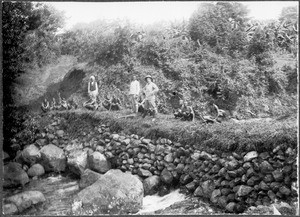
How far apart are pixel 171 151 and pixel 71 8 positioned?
2249 millimetres

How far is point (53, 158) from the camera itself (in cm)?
509

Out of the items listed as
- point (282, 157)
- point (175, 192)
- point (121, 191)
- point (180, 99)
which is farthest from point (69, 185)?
point (282, 157)

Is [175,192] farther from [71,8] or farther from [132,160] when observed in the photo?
[71,8]

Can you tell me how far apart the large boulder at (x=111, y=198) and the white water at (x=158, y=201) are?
0.23ft

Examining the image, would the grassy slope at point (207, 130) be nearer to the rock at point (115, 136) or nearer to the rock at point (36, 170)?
the rock at point (115, 136)

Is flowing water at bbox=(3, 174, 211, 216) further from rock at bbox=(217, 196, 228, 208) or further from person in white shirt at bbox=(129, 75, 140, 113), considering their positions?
person in white shirt at bbox=(129, 75, 140, 113)

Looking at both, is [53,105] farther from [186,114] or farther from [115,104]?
[186,114]

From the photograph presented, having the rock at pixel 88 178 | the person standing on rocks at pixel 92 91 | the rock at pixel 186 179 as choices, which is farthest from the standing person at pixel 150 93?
the rock at pixel 88 178

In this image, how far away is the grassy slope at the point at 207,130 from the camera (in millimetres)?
4602

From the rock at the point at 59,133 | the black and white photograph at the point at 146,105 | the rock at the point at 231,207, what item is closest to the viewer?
the rock at the point at 231,207

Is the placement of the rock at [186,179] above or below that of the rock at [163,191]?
above

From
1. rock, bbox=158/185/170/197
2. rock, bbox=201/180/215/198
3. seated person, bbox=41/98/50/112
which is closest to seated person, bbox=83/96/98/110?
seated person, bbox=41/98/50/112

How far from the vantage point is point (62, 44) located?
5223 mm

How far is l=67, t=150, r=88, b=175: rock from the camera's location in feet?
16.4
